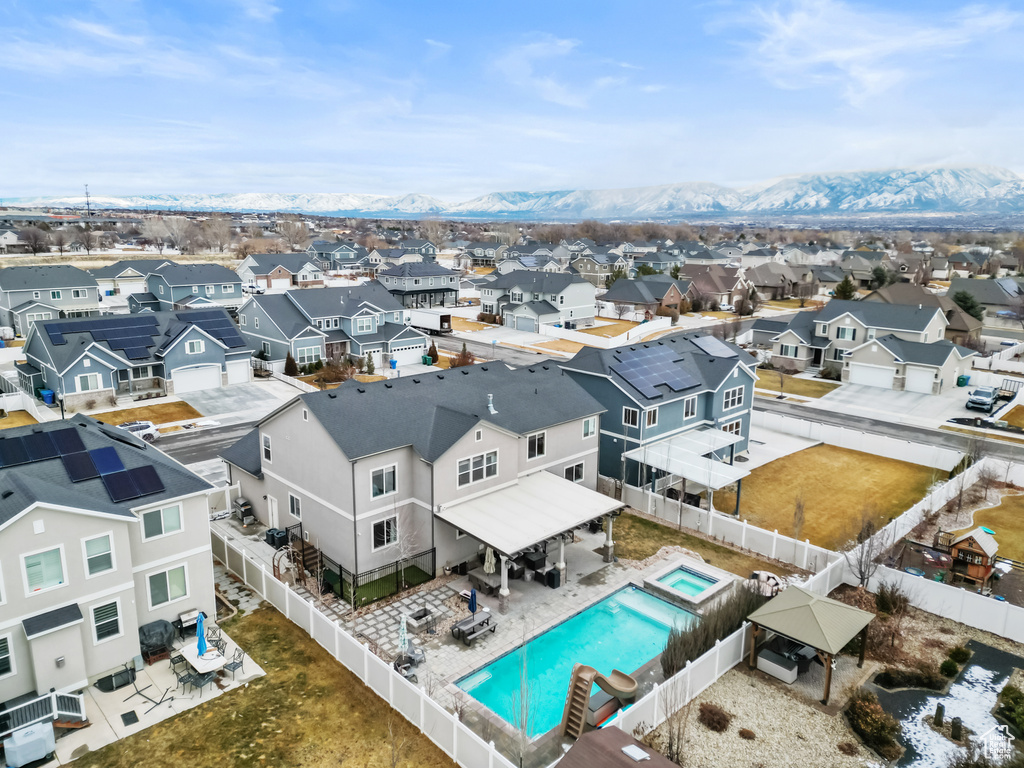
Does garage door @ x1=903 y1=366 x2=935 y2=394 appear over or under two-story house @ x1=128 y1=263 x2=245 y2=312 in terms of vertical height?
under

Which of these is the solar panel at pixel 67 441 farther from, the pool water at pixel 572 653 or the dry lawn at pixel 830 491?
the dry lawn at pixel 830 491

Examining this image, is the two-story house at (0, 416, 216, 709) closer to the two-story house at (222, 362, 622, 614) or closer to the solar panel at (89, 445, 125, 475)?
the solar panel at (89, 445, 125, 475)

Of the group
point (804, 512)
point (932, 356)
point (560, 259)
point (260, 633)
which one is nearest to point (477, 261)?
point (560, 259)

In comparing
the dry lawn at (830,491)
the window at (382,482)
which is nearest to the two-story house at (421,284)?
the dry lawn at (830,491)

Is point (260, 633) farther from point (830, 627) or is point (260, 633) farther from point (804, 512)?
point (804, 512)

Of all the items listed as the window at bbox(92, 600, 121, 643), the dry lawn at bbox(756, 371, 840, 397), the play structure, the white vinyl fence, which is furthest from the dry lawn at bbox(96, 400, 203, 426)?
the dry lawn at bbox(756, 371, 840, 397)

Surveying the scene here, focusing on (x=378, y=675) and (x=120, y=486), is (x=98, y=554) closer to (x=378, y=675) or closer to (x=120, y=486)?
(x=120, y=486)
